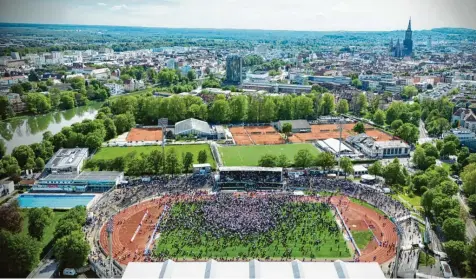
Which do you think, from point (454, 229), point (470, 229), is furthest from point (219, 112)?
point (454, 229)

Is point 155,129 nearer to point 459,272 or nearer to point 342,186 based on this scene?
point 342,186

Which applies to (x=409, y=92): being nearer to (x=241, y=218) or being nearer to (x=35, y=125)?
(x=241, y=218)

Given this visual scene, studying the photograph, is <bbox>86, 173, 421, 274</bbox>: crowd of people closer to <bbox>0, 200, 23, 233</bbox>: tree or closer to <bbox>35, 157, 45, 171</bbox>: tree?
<bbox>0, 200, 23, 233</bbox>: tree

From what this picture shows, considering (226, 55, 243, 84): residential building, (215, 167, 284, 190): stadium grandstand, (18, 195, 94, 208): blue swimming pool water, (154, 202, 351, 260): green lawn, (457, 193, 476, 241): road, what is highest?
(226, 55, 243, 84): residential building

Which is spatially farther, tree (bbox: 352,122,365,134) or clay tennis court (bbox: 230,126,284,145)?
tree (bbox: 352,122,365,134)

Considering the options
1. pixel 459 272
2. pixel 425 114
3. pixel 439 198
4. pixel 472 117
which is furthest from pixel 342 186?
pixel 425 114

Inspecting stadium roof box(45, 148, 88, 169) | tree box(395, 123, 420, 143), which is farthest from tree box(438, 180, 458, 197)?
stadium roof box(45, 148, 88, 169)
